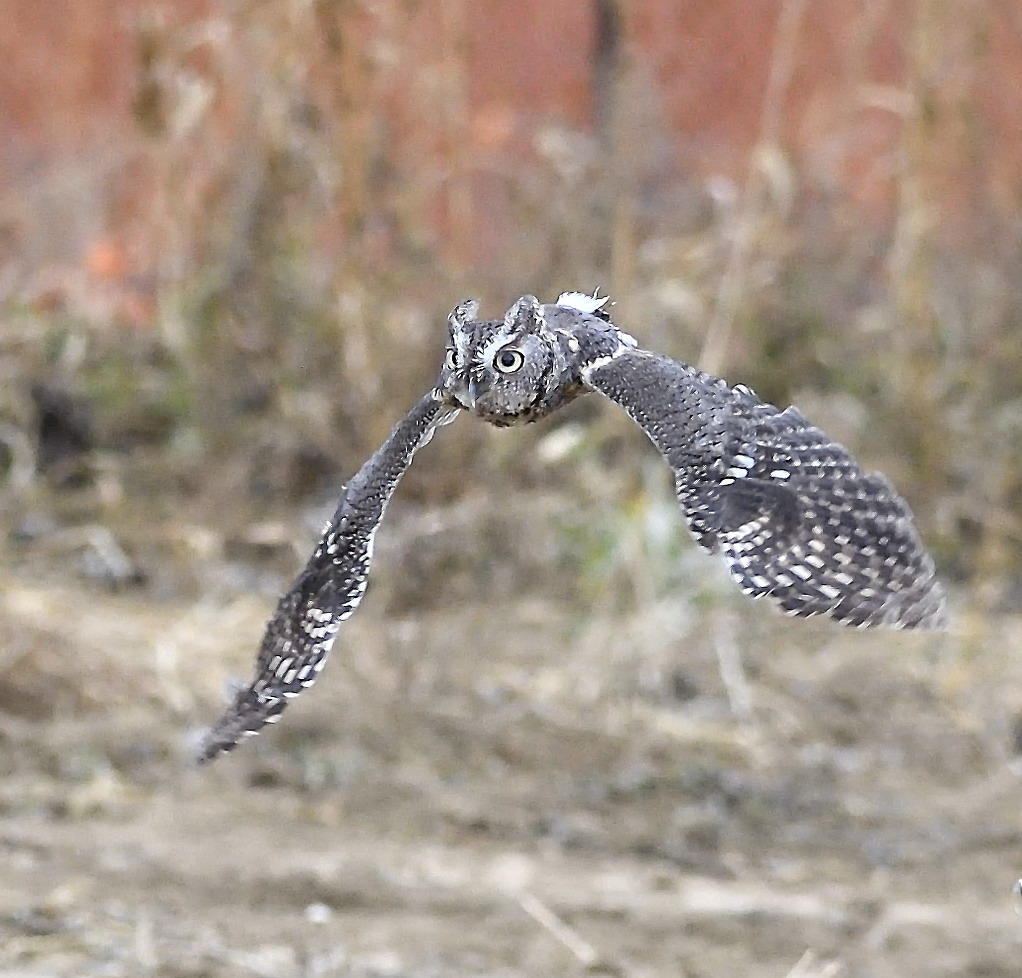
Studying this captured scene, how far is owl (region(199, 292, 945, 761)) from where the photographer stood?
2924 millimetres

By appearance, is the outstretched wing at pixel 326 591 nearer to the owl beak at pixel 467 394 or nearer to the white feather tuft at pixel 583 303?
the owl beak at pixel 467 394

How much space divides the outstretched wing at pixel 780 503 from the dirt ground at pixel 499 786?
1.39 metres

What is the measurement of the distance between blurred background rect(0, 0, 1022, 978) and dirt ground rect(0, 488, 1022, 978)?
2cm

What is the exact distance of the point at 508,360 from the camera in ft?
9.84

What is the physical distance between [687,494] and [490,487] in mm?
3094

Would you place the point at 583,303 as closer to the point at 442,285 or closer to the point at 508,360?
the point at 508,360

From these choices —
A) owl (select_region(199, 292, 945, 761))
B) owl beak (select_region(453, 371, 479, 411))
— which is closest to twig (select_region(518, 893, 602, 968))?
owl (select_region(199, 292, 945, 761))

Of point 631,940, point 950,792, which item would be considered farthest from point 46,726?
point 950,792

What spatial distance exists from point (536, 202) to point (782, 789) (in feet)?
8.21

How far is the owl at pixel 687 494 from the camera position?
2.92m

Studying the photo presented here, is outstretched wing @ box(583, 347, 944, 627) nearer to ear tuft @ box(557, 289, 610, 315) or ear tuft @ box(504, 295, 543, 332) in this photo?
ear tuft @ box(504, 295, 543, 332)

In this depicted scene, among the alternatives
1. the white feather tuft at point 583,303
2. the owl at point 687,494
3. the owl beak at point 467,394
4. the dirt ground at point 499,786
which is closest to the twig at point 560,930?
the dirt ground at point 499,786

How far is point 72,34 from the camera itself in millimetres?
7832

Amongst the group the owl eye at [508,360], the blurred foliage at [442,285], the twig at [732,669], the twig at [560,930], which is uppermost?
the blurred foliage at [442,285]
